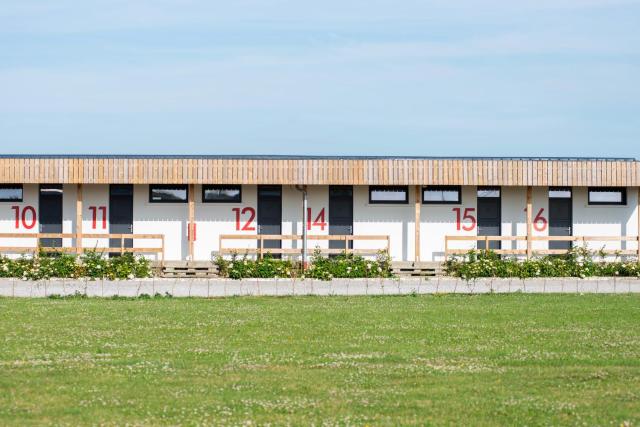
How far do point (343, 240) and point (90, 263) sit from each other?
323 inches

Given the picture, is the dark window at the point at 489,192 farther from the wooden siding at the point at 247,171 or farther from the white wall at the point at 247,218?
the wooden siding at the point at 247,171

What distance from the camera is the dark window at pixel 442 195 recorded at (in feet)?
107

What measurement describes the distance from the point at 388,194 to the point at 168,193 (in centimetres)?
687

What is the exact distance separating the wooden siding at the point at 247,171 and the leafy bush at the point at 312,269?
127 inches

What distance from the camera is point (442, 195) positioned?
107ft

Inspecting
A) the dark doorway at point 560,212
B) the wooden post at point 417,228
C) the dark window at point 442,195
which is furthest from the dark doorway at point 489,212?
the wooden post at point 417,228

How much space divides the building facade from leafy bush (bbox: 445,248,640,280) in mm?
1475

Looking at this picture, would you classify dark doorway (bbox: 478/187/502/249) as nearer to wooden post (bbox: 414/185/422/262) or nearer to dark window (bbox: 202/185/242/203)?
wooden post (bbox: 414/185/422/262)

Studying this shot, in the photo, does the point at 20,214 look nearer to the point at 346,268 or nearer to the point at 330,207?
the point at 330,207

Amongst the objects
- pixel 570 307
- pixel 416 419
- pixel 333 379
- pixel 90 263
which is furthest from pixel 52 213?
pixel 416 419

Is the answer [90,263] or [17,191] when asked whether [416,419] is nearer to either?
[90,263]

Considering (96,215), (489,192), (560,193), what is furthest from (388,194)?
(96,215)

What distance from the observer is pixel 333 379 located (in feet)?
36.1

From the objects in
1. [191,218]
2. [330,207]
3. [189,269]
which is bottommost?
[189,269]
